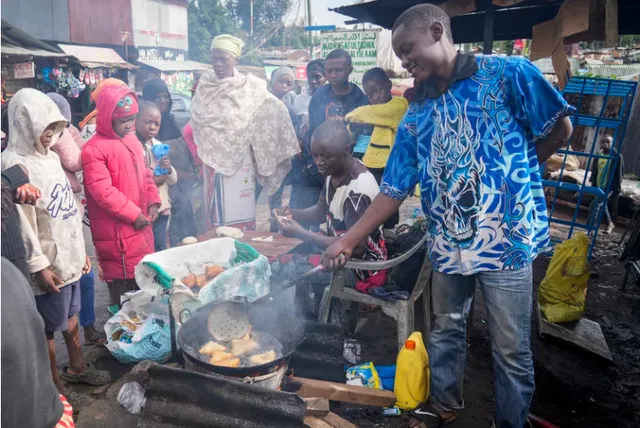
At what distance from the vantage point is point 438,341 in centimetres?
276

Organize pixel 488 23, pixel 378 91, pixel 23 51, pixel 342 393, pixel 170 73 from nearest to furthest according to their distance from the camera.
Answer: pixel 342 393 → pixel 488 23 → pixel 378 91 → pixel 23 51 → pixel 170 73

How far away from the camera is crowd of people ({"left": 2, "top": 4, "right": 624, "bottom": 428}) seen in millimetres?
2234

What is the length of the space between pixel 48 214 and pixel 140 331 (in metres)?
1.09

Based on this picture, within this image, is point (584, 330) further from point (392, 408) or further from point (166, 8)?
point (166, 8)

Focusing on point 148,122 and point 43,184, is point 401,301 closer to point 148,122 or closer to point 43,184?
point 43,184

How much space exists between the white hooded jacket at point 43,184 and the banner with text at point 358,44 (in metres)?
9.81

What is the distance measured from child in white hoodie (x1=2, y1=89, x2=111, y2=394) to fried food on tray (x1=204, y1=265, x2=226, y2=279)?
81cm

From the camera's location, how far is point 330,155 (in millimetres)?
3303

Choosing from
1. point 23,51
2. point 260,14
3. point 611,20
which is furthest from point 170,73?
point 611,20

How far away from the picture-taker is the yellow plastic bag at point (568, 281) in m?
4.21

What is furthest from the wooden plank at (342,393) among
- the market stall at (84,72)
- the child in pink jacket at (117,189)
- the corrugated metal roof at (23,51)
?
the market stall at (84,72)

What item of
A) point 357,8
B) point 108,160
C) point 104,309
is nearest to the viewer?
point 108,160

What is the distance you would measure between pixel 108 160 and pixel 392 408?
2701 millimetres

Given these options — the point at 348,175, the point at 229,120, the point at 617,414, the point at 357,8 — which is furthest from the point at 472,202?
the point at 357,8
